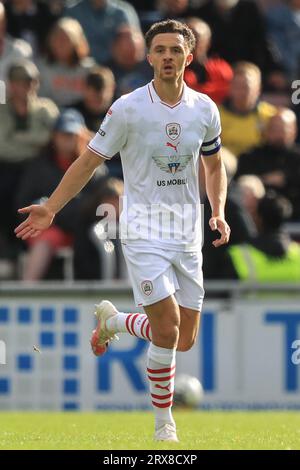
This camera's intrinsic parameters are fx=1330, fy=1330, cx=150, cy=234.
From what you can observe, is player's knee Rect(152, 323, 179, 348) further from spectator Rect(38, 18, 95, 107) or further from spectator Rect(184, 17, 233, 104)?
spectator Rect(38, 18, 95, 107)

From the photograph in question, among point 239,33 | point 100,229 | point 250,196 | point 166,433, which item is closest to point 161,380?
point 166,433

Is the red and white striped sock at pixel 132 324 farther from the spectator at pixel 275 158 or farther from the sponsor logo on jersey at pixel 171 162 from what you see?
the spectator at pixel 275 158

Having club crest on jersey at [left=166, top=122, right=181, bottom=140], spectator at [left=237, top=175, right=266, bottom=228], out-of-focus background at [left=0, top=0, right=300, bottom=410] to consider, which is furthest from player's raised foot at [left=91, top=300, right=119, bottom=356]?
spectator at [left=237, top=175, right=266, bottom=228]

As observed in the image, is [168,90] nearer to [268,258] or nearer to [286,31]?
[268,258]

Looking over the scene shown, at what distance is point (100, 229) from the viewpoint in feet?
43.0

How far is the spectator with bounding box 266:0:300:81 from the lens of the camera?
56.0 ft

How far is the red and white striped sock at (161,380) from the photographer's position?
8.21m

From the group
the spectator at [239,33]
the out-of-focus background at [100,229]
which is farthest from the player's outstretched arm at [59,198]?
the spectator at [239,33]

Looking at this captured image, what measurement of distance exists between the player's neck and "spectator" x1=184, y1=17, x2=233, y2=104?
689 cm

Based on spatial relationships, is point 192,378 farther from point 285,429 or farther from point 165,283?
point 165,283

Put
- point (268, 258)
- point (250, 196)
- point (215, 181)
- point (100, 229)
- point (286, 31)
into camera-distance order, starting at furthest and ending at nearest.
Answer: point (286, 31) → point (250, 196) → point (268, 258) → point (100, 229) → point (215, 181)

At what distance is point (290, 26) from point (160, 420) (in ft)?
32.3

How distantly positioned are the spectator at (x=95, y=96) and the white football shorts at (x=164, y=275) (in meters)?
6.53

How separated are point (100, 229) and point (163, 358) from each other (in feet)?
16.4
